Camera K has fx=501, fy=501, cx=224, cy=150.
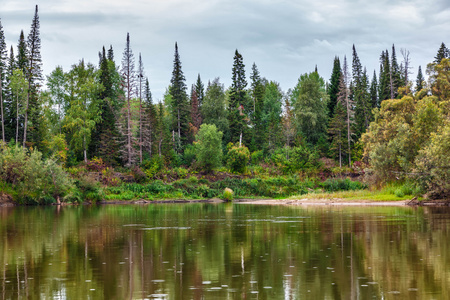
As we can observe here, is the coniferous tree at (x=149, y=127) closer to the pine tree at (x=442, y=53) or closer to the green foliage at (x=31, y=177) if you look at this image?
the green foliage at (x=31, y=177)

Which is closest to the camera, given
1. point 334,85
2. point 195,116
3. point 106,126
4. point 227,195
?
point 227,195

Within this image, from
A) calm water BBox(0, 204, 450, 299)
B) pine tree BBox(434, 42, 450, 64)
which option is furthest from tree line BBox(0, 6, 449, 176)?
calm water BBox(0, 204, 450, 299)

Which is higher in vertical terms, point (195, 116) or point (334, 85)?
point (334, 85)

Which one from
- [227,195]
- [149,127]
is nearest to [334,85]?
[149,127]

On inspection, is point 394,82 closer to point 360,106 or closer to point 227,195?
point 360,106

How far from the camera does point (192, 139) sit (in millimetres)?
99938

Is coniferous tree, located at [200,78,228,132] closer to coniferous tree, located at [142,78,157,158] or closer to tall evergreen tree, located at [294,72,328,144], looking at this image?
coniferous tree, located at [142,78,157,158]

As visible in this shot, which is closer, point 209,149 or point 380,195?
point 380,195

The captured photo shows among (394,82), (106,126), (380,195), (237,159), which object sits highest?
(394,82)

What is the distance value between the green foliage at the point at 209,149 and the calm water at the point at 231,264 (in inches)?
2141

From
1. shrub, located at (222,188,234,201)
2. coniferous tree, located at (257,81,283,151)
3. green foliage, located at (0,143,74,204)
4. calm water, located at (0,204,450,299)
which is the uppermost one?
coniferous tree, located at (257,81,283,151)

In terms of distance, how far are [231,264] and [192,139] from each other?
84.5 m

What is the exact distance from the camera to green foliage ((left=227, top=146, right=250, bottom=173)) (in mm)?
83500

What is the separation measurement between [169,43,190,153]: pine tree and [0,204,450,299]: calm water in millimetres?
69573
